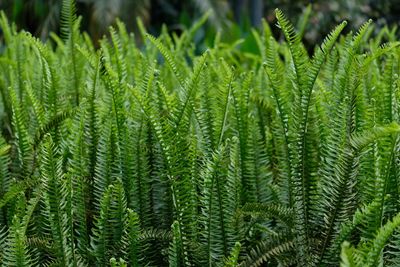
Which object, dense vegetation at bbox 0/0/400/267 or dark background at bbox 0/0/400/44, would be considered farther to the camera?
dark background at bbox 0/0/400/44

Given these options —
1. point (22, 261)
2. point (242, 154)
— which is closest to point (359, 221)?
point (242, 154)

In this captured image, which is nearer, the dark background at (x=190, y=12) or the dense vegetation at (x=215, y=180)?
the dense vegetation at (x=215, y=180)

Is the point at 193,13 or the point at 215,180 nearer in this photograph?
the point at 215,180

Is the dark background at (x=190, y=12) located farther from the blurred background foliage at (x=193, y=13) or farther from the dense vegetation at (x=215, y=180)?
the dense vegetation at (x=215, y=180)

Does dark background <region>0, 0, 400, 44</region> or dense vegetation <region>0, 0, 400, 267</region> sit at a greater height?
dense vegetation <region>0, 0, 400, 267</region>

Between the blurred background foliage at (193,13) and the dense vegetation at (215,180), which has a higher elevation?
the dense vegetation at (215,180)

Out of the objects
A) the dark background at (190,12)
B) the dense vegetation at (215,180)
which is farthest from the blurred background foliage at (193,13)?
the dense vegetation at (215,180)

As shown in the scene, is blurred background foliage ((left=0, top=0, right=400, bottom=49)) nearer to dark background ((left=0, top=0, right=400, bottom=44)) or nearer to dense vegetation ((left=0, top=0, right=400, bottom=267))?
dark background ((left=0, top=0, right=400, bottom=44))

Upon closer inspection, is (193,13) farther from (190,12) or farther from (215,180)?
(215,180)

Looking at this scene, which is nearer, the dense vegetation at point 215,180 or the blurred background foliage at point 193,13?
the dense vegetation at point 215,180

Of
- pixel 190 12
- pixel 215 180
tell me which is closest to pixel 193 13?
pixel 190 12

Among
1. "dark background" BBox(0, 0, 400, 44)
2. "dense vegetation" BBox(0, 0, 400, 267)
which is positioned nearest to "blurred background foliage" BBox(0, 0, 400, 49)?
"dark background" BBox(0, 0, 400, 44)
